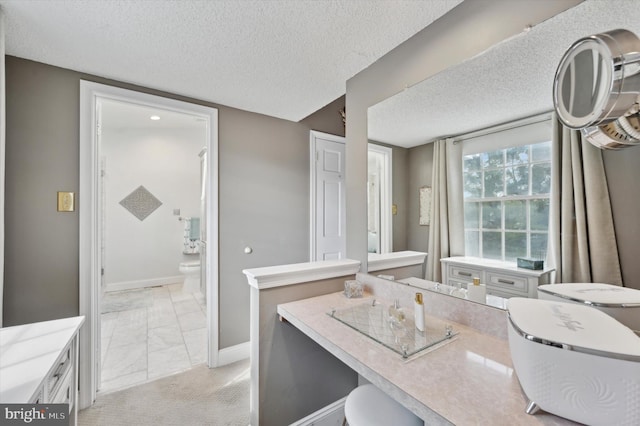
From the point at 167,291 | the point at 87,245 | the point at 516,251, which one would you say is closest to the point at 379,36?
the point at 516,251

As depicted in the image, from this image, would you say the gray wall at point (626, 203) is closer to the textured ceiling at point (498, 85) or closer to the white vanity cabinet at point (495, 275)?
the white vanity cabinet at point (495, 275)

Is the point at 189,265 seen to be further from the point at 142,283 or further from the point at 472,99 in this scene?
the point at 472,99

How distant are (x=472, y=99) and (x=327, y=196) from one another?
189cm

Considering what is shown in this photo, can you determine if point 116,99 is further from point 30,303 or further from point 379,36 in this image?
point 379,36

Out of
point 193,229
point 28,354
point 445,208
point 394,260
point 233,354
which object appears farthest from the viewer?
point 193,229

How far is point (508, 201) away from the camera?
3.80 ft

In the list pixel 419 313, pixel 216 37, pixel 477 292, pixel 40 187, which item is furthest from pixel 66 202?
pixel 477 292

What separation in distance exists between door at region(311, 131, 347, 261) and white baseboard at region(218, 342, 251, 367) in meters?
1.08

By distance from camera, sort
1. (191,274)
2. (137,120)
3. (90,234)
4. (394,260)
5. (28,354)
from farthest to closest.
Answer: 1. (191,274)
2. (137,120)
3. (90,234)
4. (394,260)
5. (28,354)

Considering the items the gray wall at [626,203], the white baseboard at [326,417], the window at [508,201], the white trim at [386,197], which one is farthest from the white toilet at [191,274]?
the gray wall at [626,203]

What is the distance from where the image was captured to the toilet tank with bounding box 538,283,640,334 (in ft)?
2.62

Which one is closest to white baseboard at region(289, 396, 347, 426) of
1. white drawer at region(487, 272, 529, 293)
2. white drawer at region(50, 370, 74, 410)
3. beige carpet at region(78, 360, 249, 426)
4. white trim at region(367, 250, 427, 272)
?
beige carpet at region(78, 360, 249, 426)

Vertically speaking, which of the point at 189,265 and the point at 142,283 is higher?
the point at 189,265

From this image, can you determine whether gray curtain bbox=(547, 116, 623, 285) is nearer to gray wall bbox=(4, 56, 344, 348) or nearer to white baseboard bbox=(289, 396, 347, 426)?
white baseboard bbox=(289, 396, 347, 426)
